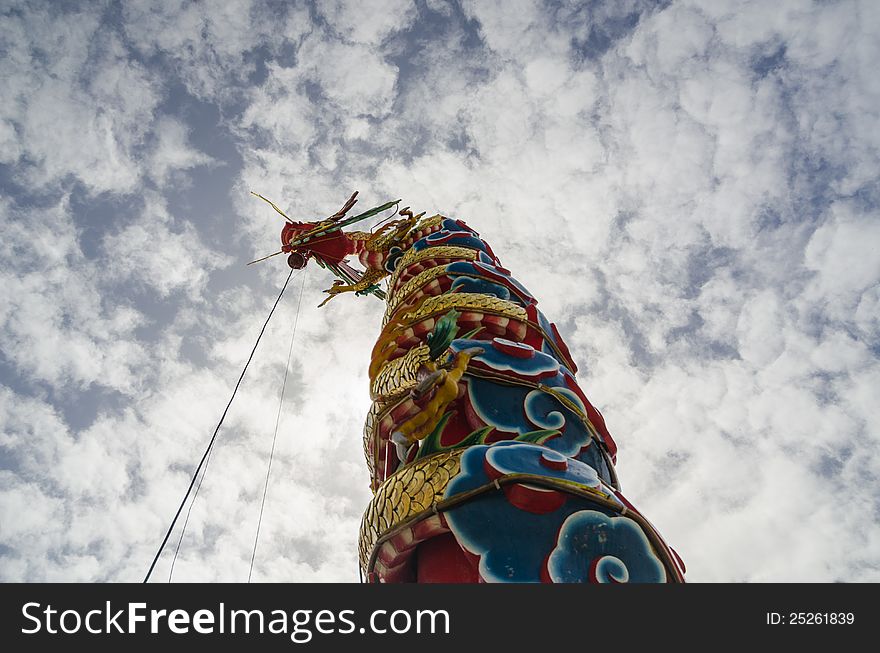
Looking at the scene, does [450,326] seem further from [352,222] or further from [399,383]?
[352,222]

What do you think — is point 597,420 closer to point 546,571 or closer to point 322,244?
point 546,571

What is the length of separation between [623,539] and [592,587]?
747 mm

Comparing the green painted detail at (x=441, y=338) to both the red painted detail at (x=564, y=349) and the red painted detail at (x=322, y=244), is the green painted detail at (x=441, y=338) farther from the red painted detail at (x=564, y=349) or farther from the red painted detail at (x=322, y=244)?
the red painted detail at (x=322, y=244)

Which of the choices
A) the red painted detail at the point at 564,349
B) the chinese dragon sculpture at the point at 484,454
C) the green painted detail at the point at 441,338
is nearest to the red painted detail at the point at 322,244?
the chinese dragon sculpture at the point at 484,454

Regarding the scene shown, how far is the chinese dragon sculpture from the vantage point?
3.64 metres

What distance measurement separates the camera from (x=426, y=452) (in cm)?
434

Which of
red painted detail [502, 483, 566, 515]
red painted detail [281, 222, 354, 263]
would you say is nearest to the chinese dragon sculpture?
red painted detail [502, 483, 566, 515]

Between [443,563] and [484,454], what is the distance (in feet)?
2.36

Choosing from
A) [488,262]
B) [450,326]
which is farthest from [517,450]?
[488,262]

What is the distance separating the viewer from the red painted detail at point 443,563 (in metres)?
3.82

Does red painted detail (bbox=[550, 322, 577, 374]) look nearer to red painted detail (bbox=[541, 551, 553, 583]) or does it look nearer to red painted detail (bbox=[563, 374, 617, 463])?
red painted detail (bbox=[563, 374, 617, 463])

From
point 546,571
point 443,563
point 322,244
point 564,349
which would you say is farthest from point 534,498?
point 322,244

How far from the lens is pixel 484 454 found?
13.2ft

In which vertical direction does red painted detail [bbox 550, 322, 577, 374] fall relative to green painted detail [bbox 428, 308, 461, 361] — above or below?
above
